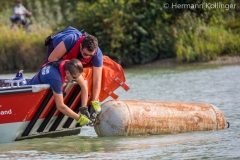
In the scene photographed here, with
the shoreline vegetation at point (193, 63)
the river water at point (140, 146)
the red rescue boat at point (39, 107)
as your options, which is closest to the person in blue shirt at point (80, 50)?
the red rescue boat at point (39, 107)

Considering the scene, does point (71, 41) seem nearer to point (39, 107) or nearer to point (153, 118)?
point (39, 107)

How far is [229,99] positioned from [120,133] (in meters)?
4.97

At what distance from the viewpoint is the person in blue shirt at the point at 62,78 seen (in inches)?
419

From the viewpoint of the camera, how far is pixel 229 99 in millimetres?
15805

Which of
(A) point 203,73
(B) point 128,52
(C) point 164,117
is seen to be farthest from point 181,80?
(C) point 164,117

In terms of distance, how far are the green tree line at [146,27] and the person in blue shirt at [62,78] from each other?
1418cm

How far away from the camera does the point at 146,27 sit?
26.8 metres

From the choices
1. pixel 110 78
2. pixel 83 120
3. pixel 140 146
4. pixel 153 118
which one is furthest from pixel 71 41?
pixel 140 146

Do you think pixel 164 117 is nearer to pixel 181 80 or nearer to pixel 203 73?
pixel 181 80

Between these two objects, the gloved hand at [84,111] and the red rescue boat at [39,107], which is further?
the gloved hand at [84,111]

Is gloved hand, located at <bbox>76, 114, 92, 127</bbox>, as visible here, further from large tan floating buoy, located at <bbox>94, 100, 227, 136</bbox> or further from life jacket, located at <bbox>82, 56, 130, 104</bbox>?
life jacket, located at <bbox>82, 56, 130, 104</bbox>

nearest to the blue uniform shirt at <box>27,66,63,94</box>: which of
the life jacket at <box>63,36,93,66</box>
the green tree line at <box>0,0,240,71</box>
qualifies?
the life jacket at <box>63,36,93,66</box>

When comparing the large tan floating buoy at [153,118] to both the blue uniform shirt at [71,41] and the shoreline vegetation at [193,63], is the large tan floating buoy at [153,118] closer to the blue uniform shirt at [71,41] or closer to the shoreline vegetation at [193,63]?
the blue uniform shirt at [71,41]

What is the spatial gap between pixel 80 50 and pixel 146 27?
15756mm
